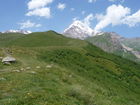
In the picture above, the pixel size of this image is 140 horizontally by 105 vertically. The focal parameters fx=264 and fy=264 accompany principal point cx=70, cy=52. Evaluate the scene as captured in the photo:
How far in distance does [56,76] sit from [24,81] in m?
8.94

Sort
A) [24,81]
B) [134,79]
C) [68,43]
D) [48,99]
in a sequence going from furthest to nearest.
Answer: [68,43]
[134,79]
[24,81]
[48,99]

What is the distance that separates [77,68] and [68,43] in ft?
208

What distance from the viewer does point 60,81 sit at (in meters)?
35.5

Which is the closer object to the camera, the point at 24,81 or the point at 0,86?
the point at 0,86

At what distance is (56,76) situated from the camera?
38031mm

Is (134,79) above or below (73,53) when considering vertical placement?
below

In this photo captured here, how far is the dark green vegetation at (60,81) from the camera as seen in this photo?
2406 cm

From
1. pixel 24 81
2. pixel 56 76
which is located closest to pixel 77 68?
pixel 56 76

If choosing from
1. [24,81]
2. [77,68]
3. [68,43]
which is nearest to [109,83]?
[77,68]

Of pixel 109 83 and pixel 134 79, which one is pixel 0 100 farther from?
pixel 134 79

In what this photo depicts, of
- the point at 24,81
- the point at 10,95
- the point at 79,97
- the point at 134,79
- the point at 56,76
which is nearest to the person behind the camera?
the point at 10,95

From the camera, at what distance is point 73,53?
263 feet

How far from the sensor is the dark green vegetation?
78.9 feet

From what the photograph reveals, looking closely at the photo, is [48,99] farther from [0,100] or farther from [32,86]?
[32,86]
